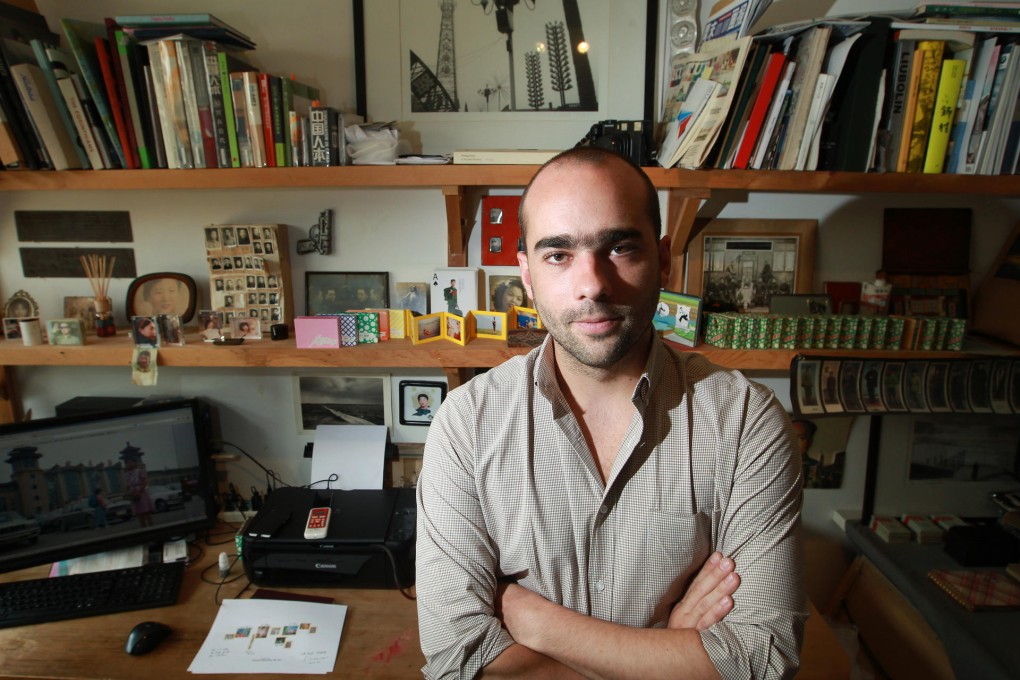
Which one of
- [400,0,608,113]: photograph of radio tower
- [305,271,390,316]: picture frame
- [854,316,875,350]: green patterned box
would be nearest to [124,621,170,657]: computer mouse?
[305,271,390,316]: picture frame

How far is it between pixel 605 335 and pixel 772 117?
33.2 inches

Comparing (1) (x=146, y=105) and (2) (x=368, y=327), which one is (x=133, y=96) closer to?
(1) (x=146, y=105)

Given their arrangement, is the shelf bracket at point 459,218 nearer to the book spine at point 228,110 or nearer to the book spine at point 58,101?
the book spine at point 228,110

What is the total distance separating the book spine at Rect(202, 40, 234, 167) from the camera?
1383mm

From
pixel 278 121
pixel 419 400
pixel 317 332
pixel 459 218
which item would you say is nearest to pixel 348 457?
pixel 419 400

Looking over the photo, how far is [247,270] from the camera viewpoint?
1669 mm

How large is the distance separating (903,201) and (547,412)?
145 centimetres

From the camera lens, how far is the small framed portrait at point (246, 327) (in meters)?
1.65

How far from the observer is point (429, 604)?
967 mm

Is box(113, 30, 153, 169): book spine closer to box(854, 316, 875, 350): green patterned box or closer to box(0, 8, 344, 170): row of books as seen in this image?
box(0, 8, 344, 170): row of books

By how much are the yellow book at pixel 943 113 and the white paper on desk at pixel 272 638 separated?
1.92m

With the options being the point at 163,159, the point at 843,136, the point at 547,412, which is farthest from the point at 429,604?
the point at 843,136

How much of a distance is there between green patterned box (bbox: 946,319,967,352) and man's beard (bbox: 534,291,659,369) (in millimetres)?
1120

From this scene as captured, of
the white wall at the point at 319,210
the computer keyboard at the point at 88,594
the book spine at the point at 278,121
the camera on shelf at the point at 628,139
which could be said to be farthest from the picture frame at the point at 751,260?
the computer keyboard at the point at 88,594
